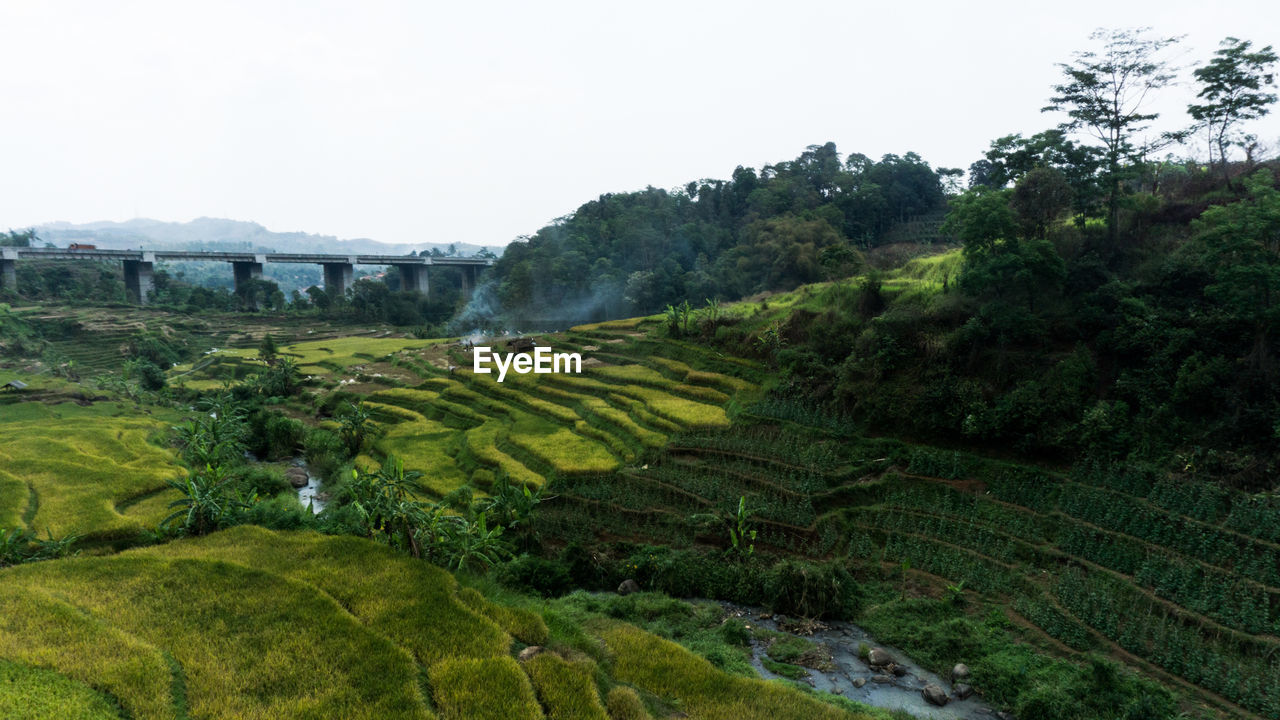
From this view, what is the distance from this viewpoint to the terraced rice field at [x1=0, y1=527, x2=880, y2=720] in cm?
746

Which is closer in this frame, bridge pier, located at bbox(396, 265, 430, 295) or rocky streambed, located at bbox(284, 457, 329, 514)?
rocky streambed, located at bbox(284, 457, 329, 514)

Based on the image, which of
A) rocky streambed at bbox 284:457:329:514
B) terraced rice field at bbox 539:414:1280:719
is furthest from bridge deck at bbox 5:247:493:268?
terraced rice field at bbox 539:414:1280:719

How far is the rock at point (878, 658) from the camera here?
1049 cm

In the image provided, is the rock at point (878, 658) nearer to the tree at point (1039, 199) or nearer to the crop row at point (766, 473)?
the crop row at point (766, 473)

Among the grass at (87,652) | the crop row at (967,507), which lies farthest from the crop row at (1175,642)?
the grass at (87,652)

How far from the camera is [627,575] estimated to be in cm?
1364

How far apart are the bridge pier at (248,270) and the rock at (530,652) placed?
2400 inches

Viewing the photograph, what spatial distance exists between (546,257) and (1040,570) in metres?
47.9

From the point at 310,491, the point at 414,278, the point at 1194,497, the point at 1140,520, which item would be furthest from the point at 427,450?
the point at 414,278

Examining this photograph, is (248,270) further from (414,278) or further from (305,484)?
(305,484)

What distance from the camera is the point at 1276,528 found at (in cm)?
1090

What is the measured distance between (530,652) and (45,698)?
547cm

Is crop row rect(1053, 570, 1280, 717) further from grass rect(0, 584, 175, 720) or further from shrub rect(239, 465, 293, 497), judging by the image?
shrub rect(239, 465, 293, 497)

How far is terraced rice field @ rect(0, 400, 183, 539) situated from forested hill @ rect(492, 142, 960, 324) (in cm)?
2838
